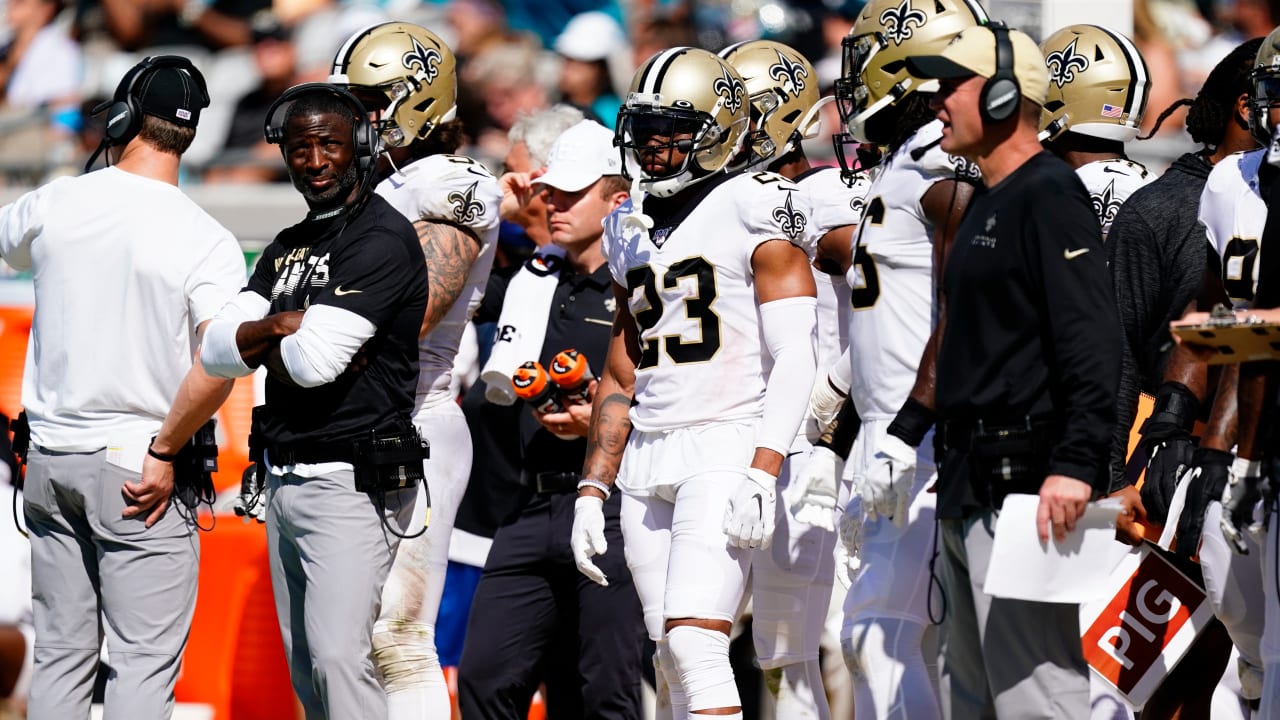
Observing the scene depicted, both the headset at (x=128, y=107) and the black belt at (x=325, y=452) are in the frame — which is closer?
the black belt at (x=325, y=452)

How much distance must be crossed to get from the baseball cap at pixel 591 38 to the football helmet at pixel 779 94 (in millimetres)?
4400

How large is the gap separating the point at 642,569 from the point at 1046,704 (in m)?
1.45

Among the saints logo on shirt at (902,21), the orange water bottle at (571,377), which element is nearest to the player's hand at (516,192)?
the orange water bottle at (571,377)

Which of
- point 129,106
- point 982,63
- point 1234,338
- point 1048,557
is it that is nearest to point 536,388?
point 129,106

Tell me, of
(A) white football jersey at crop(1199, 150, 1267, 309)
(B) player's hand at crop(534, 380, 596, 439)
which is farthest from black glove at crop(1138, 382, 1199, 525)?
(B) player's hand at crop(534, 380, 596, 439)

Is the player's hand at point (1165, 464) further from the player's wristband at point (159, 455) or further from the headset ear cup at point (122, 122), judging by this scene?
the headset ear cup at point (122, 122)

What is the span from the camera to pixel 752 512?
438 centimetres

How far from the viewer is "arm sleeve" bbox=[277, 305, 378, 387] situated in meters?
4.38

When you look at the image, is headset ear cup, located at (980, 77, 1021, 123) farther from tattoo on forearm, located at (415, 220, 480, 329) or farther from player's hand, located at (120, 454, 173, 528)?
player's hand, located at (120, 454, 173, 528)

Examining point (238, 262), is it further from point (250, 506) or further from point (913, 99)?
point (913, 99)

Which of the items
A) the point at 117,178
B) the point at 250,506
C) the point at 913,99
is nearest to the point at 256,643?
the point at 250,506

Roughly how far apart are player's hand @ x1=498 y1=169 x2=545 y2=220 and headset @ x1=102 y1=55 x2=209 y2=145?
158 centimetres

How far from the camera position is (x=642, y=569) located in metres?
4.76

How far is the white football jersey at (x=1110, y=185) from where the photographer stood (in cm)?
532
